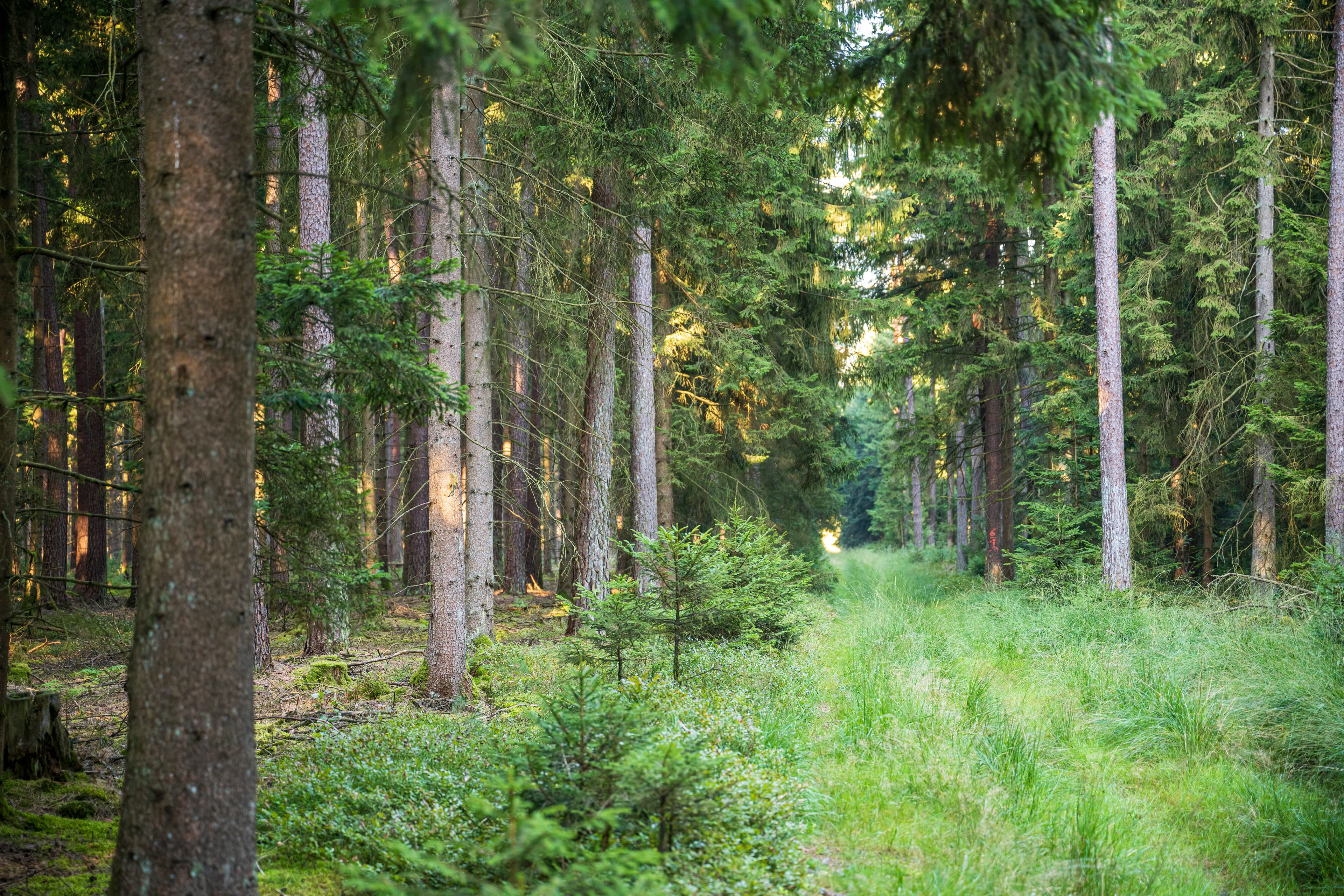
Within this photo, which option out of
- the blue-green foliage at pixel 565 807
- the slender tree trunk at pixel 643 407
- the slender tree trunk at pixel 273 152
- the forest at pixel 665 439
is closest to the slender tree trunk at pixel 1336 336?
the forest at pixel 665 439

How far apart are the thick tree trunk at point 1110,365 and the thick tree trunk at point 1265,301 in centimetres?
206

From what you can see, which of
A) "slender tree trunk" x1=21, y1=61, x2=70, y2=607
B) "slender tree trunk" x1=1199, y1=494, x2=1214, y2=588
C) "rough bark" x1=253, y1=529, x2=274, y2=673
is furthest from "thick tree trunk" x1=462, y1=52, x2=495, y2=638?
"slender tree trunk" x1=1199, y1=494, x2=1214, y2=588

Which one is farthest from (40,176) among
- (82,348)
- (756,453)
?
(756,453)

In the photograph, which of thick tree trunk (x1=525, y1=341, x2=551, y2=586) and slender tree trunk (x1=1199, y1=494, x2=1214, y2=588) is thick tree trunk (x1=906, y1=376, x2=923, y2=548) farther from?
thick tree trunk (x1=525, y1=341, x2=551, y2=586)

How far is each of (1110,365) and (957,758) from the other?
10417 millimetres

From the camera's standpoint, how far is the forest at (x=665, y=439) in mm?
3307

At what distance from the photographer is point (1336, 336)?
11336 millimetres

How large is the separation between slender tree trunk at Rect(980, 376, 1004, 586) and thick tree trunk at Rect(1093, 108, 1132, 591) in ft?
14.8

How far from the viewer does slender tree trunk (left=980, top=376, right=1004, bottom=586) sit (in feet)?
62.0

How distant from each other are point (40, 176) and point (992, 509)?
66.0 feet

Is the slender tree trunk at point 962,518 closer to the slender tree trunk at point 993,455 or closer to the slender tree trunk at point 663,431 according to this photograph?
the slender tree trunk at point 993,455

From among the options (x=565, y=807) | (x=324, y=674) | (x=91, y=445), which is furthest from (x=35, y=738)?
(x=91, y=445)

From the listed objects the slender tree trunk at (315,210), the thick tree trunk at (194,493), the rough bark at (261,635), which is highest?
the slender tree trunk at (315,210)

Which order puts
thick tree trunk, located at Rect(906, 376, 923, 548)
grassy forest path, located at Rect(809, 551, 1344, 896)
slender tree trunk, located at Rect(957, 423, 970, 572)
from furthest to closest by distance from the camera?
thick tree trunk, located at Rect(906, 376, 923, 548) < slender tree trunk, located at Rect(957, 423, 970, 572) < grassy forest path, located at Rect(809, 551, 1344, 896)
